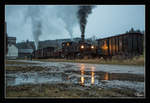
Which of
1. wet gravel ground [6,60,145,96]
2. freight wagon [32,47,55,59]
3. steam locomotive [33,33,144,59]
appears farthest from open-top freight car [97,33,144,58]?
freight wagon [32,47,55,59]

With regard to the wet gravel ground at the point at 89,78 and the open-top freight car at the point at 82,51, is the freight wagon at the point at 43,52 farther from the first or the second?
the wet gravel ground at the point at 89,78

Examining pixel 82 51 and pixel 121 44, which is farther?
pixel 82 51

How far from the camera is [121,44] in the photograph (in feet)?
92.4

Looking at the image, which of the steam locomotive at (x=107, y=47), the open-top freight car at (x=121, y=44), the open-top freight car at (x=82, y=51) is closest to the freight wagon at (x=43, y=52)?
the steam locomotive at (x=107, y=47)

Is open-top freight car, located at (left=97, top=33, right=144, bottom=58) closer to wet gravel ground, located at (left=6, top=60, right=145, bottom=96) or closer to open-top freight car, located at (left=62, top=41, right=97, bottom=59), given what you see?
open-top freight car, located at (left=62, top=41, right=97, bottom=59)

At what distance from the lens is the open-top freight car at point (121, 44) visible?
25922mm

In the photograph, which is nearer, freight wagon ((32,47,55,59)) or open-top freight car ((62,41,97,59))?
open-top freight car ((62,41,97,59))

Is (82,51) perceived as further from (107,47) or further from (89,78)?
(89,78)

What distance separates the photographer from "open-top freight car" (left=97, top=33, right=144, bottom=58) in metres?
25.9

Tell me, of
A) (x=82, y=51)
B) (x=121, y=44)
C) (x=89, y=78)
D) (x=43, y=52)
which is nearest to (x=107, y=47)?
(x=121, y=44)

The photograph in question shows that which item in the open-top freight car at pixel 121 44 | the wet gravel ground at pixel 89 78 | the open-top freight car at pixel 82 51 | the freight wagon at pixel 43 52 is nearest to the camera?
the wet gravel ground at pixel 89 78
